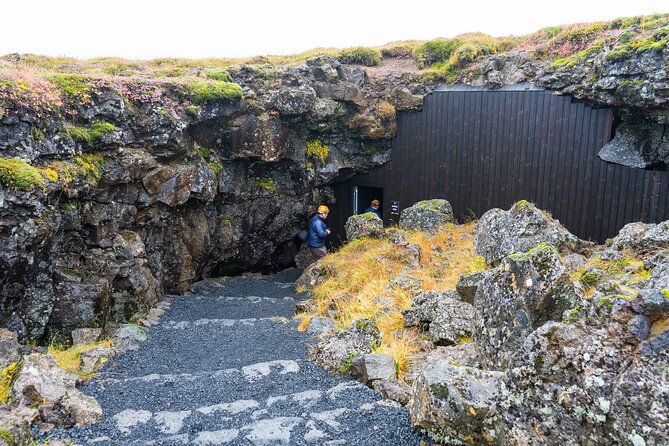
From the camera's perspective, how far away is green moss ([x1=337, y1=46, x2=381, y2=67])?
1783 centimetres

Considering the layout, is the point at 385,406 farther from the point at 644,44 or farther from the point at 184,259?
the point at 644,44

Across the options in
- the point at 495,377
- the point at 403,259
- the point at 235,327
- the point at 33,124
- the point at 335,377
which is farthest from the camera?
the point at 403,259

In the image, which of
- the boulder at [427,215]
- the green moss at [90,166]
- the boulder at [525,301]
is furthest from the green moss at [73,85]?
the boulder at [525,301]

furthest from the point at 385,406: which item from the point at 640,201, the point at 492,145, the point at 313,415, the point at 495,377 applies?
A: the point at 492,145

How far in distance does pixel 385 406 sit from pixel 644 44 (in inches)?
433

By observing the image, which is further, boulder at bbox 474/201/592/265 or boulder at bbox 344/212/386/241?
boulder at bbox 344/212/386/241

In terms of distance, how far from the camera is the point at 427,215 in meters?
14.5

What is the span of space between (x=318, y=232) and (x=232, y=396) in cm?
996

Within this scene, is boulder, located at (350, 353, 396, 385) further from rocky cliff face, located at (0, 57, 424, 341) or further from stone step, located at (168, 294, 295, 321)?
rocky cliff face, located at (0, 57, 424, 341)

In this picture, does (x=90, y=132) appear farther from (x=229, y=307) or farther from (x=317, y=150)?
(x=317, y=150)

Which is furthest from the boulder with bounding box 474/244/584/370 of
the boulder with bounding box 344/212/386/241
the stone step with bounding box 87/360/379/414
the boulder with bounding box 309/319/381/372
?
the boulder with bounding box 344/212/386/241

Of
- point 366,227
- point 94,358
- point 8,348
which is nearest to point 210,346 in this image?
point 94,358

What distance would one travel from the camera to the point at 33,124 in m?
9.11

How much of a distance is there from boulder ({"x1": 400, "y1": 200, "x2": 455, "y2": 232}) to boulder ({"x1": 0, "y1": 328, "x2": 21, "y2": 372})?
10.5m
